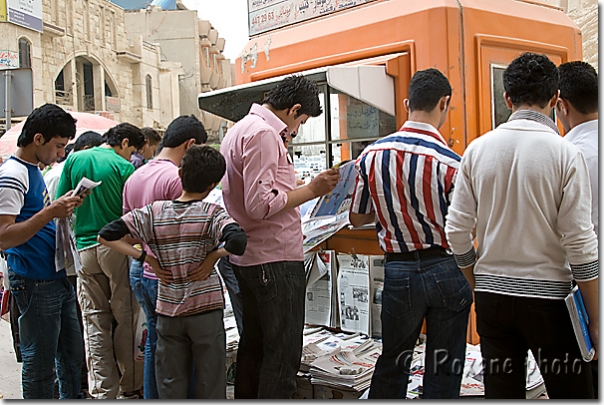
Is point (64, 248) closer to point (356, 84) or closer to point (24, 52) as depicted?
point (356, 84)

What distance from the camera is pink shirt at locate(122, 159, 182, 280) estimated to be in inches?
109

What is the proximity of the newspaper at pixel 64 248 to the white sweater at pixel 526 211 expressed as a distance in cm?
180

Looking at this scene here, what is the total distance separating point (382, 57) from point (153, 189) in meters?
1.40

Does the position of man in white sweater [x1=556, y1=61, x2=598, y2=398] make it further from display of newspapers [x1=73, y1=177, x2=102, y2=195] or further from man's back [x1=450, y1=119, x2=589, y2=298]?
display of newspapers [x1=73, y1=177, x2=102, y2=195]

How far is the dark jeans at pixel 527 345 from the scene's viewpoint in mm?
1854

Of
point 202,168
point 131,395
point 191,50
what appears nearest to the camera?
point 202,168

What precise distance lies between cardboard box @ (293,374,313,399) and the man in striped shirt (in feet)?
2.42

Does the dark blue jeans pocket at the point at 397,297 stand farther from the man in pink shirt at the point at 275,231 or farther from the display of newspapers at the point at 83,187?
the display of newspapers at the point at 83,187

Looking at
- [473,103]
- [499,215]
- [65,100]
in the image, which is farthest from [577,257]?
[65,100]

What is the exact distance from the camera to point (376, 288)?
10.6 ft

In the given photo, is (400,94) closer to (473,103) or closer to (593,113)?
(473,103)

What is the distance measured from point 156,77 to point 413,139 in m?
19.9

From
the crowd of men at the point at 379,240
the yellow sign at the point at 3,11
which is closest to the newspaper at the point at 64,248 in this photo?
the crowd of men at the point at 379,240

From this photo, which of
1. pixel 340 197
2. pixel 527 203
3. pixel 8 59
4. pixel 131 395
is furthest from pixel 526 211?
pixel 8 59
